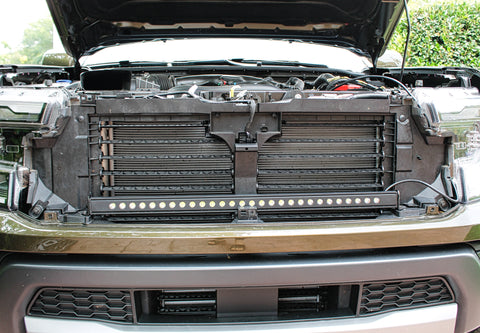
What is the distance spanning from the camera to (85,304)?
1.55 meters

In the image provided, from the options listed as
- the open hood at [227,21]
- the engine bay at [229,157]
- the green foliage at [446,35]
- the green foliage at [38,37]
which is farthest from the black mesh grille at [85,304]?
the green foliage at [38,37]

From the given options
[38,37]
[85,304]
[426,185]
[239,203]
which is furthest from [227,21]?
[38,37]

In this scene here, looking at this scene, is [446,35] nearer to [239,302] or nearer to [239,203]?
[239,203]

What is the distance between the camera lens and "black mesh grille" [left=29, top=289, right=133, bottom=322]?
1.53 meters

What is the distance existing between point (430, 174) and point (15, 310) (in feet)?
6.37

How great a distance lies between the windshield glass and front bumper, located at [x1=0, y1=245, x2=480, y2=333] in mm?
2015

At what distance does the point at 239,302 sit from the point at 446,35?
25.9 ft

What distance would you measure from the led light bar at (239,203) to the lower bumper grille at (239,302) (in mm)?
339

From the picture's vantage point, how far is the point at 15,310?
1484 mm

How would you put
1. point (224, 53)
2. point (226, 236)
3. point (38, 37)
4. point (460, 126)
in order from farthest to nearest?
point (38, 37) < point (224, 53) < point (460, 126) < point (226, 236)

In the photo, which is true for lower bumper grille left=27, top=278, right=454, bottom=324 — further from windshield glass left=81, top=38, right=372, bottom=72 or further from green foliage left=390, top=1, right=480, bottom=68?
green foliage left=390, top=1, right=480, bottom=68

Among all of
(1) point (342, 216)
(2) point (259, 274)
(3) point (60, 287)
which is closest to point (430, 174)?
(1) point (342, 216)

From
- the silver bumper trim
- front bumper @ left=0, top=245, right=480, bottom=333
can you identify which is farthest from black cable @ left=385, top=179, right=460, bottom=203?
the silver bumper trim

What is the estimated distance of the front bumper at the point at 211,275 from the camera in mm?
1476
